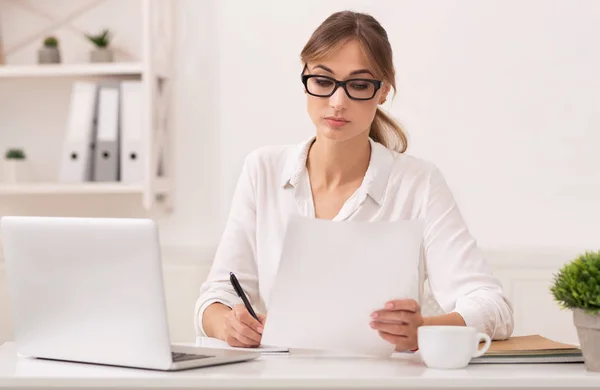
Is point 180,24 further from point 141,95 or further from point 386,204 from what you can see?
point 386,204

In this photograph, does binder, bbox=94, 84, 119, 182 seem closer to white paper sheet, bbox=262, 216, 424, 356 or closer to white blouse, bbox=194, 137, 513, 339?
white blouse, bbox=194, 137, 513, 339

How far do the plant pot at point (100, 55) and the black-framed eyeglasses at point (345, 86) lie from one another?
1242mm

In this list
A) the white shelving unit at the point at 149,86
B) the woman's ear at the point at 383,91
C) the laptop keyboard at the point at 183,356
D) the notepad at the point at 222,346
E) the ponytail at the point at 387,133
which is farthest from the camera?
the white shelving unit at the point at 149,86

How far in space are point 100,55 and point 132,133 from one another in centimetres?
28

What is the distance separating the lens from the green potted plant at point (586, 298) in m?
1.30

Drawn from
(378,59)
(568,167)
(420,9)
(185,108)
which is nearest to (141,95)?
(185,108)

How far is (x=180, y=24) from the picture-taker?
2.98 metres

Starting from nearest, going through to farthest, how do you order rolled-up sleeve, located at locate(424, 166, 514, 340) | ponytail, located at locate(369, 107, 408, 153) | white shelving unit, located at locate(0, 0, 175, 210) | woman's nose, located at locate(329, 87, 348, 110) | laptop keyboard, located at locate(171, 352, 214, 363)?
1. laptop keyboard, located at locate(171, 352, 214, 363)
2. rolled-up sleeve, located at locate(424, 166, 514, 340)
3. woman's nose, located at locate(329, 87, 348, 110)
4. ponytail, located at locate(369, 107, 408, 153)
5. white shelving unit, located at locate(0, 0, 175, 210)

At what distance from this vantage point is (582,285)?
1.31m

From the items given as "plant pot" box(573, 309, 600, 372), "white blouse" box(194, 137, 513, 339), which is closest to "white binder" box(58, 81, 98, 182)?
"white blouse" box(194, 137, 513, 339)

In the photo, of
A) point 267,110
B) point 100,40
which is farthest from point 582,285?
point 100,40

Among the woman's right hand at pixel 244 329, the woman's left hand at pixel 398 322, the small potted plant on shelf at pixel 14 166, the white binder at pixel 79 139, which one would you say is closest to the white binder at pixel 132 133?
the white binder at pixel 79 139

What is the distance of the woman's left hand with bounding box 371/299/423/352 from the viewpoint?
4.49ft

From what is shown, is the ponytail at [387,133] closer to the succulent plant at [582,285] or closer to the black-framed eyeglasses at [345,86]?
the black-framed eyeglasses at [345,86]
